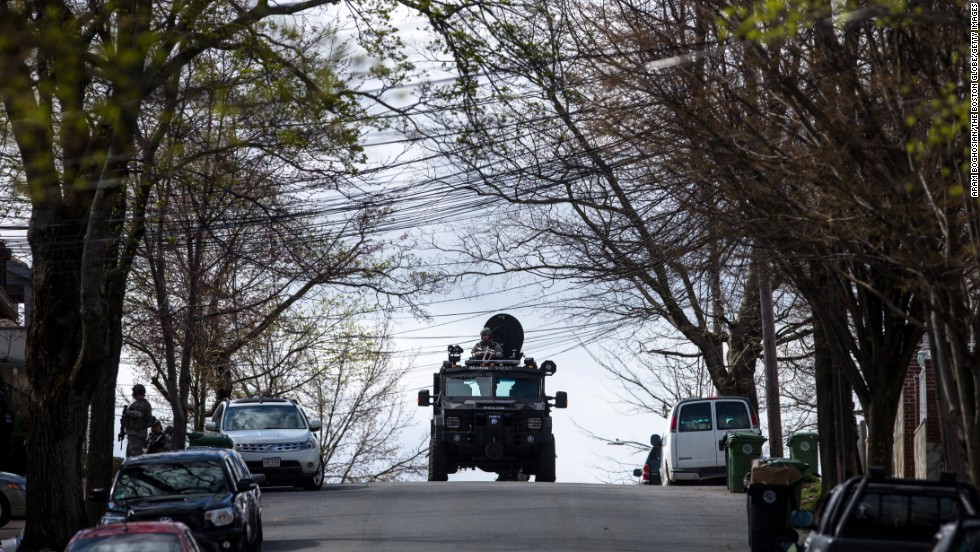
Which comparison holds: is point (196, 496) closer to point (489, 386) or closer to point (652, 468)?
point (489, 386)

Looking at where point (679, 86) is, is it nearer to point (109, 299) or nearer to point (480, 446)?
point (109, 299)

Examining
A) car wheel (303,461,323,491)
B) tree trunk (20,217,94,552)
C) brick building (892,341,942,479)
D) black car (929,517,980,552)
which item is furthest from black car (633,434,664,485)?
black car (929,517,980,552)

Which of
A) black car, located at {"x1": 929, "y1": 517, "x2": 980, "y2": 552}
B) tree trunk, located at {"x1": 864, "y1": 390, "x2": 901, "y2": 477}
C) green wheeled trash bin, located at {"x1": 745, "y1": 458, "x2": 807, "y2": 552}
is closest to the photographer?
black car, located at {"x1": 929, "y1": 517, "x2": 980, "y2": 552}

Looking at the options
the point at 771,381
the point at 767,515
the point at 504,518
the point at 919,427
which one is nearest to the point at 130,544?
the point at 767,515

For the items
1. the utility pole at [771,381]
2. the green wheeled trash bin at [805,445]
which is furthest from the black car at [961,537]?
the green wheeled trash bin at [805,445]

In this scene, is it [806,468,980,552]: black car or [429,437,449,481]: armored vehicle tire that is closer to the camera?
[806,468,980,552]: black car

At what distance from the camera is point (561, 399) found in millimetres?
27531

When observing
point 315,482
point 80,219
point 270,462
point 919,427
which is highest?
point 80,219

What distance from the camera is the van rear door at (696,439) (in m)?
28.3

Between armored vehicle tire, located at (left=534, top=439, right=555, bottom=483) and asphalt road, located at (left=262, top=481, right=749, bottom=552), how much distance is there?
9.09ft

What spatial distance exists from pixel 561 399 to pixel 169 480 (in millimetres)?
12393

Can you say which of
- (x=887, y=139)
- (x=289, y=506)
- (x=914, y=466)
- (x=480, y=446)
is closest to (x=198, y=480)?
(x=289, y=506)

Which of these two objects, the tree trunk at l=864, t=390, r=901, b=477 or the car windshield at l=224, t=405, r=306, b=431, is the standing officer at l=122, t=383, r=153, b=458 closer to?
the car windshield at l=224, t=405, r=306, b=431

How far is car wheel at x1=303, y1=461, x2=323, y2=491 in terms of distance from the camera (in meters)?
25.8
